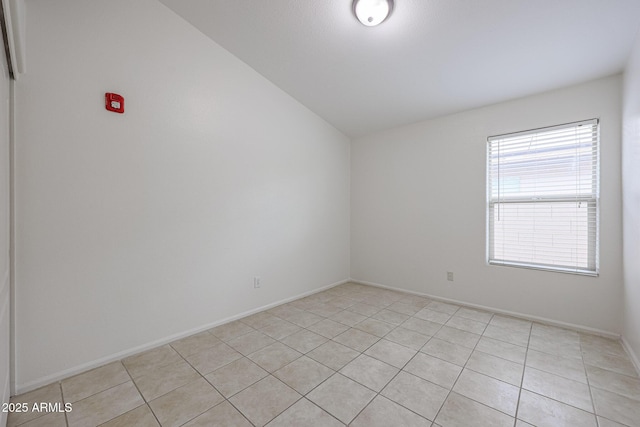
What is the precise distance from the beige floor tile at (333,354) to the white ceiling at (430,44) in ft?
8.96

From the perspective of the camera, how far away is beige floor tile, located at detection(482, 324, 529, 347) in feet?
7.81

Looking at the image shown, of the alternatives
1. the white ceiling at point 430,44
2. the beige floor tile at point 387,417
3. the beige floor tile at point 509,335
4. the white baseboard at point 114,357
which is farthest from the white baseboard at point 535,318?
the white ceiling at point 430,44

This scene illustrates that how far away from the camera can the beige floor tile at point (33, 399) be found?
151cm

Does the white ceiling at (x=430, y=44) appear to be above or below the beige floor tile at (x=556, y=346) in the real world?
above

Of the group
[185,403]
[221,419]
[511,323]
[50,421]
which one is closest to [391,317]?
[511,323]

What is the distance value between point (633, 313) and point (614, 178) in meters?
1.15

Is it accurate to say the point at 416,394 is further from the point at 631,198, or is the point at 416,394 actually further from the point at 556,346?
the point at 631,198

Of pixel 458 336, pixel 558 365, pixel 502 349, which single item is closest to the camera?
pixel 558 365

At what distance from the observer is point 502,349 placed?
2.25 m

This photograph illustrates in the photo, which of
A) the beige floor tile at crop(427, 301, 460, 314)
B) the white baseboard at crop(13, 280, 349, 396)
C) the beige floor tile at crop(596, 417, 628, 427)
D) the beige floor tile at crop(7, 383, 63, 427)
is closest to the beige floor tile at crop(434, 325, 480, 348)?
the beige floor tile at crop(427, 301, 460, 314)

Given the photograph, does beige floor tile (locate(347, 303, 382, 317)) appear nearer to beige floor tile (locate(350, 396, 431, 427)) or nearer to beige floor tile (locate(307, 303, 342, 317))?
beige floor tile (locate(307, 303, 342, 317))

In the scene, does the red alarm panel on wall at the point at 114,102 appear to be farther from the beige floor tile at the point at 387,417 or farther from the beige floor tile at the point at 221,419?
the beige floor tile at the point at 387,417

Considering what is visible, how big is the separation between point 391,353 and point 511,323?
150 cm

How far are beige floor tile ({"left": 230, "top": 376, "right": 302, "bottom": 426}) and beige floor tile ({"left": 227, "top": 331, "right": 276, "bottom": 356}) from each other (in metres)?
0.47
